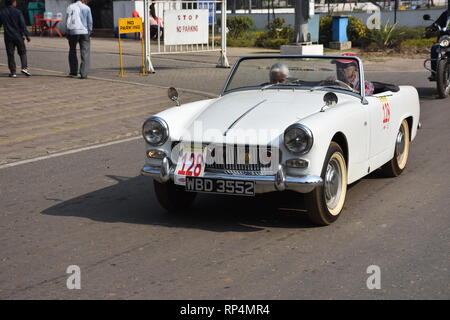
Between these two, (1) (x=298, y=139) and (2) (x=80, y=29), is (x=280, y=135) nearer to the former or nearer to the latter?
(1) (x=298, y=139)

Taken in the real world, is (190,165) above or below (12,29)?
below

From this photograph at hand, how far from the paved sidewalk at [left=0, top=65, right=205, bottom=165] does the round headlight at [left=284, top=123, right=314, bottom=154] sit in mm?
4687

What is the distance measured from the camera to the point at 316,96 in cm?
710

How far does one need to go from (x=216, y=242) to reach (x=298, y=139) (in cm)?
106

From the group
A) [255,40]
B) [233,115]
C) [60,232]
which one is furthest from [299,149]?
[255,40]

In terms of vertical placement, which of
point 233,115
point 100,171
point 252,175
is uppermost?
point 233,115

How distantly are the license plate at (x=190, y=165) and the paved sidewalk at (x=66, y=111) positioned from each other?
153 inches

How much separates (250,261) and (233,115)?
1.73 m

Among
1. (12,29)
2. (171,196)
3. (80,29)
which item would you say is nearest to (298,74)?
(171,196)

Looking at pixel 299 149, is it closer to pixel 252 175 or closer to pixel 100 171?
pixel 252 175

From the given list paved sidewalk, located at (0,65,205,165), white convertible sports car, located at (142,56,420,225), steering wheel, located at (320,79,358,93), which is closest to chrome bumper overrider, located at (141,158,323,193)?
white convertible sports car, located at (142,56,420,225)

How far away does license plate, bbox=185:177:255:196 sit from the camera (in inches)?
238

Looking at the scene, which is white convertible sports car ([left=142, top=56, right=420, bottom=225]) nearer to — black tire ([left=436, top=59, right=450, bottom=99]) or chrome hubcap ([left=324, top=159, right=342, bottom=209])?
chrome hubcap ([left=324, top=159, right=342, bottom=209])

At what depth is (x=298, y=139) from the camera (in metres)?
6.03
